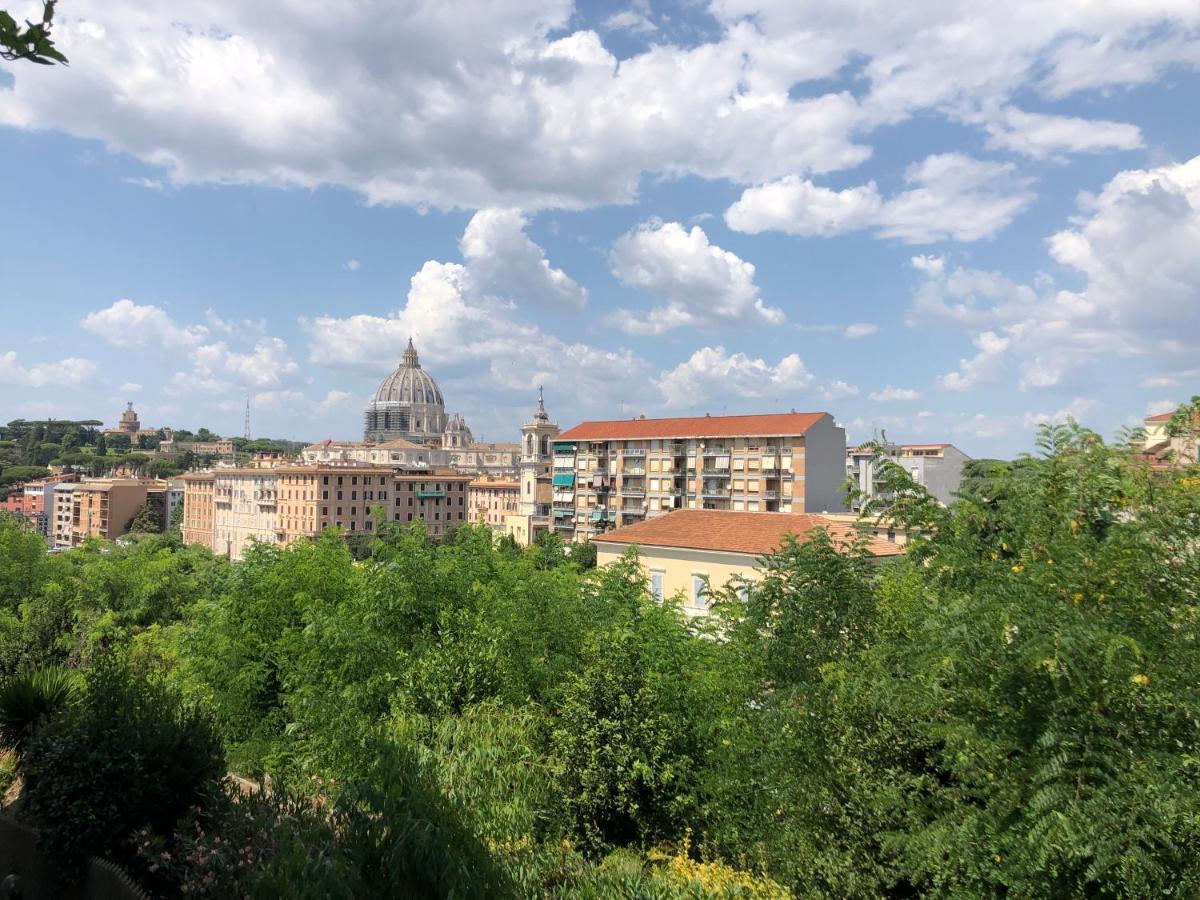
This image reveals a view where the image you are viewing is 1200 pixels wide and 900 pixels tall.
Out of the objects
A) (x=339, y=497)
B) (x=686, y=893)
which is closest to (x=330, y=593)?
(x=686, y=893)

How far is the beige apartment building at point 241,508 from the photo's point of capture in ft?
404

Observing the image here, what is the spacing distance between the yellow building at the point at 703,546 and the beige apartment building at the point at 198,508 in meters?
124

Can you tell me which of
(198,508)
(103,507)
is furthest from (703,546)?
(103,507)

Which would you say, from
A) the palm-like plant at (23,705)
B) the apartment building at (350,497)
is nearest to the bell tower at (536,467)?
the apartment building at (350,497)

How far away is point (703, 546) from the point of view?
2564 centimetres

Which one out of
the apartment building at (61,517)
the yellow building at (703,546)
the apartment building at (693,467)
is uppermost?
the apartment building at (693,467)

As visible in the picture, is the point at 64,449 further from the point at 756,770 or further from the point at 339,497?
the point at 756,770

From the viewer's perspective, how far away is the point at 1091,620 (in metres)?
5.82

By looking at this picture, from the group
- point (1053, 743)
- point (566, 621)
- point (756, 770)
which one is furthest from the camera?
point (566, 621)

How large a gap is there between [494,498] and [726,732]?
126m

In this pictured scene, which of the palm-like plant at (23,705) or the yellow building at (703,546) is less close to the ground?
the yellow building at (703,546)

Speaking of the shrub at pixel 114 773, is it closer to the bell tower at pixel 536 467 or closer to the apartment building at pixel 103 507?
the bell tower at pixel 536 467

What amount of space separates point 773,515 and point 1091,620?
21.6 metres

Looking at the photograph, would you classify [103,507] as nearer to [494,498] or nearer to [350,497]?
[350,497]
